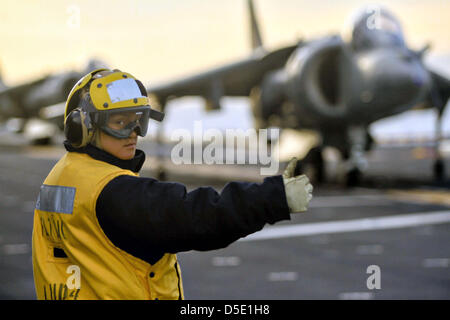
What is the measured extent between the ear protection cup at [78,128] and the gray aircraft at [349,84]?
10.5m

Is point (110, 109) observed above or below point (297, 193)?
above

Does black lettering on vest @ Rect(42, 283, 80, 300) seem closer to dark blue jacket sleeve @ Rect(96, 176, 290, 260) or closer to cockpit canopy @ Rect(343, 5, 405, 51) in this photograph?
dark blue jacket sleeve @ Rect(96, 176, 290, 260)

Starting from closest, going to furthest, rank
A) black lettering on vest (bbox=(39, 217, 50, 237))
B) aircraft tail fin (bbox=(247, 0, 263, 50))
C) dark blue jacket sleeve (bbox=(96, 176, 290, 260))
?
1. dark blue jacket sleeve (bbox=(96, 176, 290, 260))
2. black lettering on vest (bbox=(39, 217, 50, 237))
3. aircraft tail fin (bbox=(247, 0, 263, 50))

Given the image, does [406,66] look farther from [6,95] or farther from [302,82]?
[6,95]

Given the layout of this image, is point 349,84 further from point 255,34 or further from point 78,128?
point 78,128

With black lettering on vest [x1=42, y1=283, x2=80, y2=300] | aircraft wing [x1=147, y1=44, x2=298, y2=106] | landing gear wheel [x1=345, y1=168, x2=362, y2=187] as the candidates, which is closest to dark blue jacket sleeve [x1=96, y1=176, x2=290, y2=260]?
black lettering on vest [x1=42, y1=283, x2=80, y2=300]

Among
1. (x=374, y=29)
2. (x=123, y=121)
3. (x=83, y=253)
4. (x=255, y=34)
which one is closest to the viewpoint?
(x=83, y=253)

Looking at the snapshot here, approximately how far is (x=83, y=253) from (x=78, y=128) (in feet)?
1.66

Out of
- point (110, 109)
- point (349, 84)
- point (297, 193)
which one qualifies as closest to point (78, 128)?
point (110, 109)

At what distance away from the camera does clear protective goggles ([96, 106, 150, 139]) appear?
2217 millimetres

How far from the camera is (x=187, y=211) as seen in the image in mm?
1908

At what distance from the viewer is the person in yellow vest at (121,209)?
191 cm

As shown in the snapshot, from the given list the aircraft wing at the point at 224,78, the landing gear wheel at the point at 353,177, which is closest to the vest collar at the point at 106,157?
the landing gear wheel at the point at 353,177

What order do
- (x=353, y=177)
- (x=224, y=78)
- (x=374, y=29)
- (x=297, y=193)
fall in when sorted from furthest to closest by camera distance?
(x=224, y=78) → (x=353, y=177) → (x=374, y=29) → (x=297, y=193)
